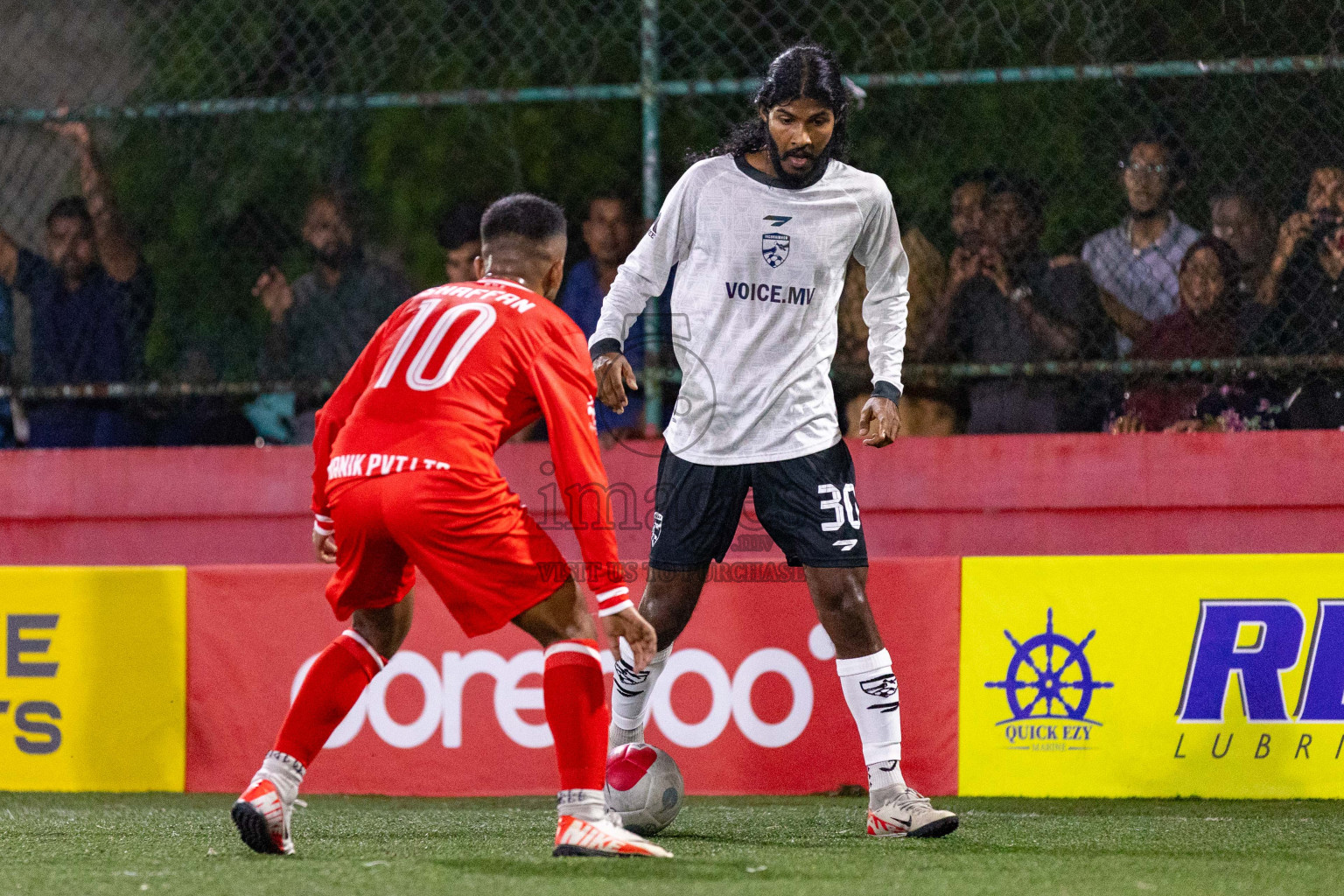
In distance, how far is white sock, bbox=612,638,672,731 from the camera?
15.0ft

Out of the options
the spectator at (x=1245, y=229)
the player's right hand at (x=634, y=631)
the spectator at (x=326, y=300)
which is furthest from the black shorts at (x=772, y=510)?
the spectator at (x=326, y=300)

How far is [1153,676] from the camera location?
218 inches

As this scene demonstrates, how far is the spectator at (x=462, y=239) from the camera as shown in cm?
686

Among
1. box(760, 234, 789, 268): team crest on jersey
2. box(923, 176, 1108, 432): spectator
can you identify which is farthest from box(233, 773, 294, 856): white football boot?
box(923, 176, 1108, 432): spectator

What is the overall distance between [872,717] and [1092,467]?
2344mm

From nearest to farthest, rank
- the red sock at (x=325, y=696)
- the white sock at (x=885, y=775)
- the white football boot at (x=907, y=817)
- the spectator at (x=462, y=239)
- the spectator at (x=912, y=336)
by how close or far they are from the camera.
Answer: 1. the red sock at (x=325, y=696)
2. the white football boot at (x=907, y=817)
3. the white sock at (x=885, y=775)
4. the spectator at (x=912, y=336)
5. the spectator at (x=462, y=239)

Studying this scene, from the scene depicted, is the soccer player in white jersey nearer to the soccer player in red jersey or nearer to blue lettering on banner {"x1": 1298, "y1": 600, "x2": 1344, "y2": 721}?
the soccer player in red jersey

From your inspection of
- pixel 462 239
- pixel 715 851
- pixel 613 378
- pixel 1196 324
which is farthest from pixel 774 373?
pixel 462 239

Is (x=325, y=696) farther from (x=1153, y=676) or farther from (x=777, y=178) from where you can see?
(x=1153, y=676)

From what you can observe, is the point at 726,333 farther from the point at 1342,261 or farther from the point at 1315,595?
the point at 1342,261

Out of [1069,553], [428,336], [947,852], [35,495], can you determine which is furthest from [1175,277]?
[35,495]

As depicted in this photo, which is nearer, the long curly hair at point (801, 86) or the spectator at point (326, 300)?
the long curly hair at point (801, 86)

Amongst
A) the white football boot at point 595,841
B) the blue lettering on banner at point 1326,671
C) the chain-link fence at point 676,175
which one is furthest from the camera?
the chain-link fence at point 676,175

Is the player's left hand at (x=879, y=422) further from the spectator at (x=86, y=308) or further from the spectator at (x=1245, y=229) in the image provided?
the spectator at (x=86, y=308)
